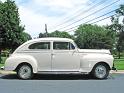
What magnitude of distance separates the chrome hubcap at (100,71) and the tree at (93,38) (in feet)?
341

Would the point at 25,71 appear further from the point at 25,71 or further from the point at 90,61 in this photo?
the point at 90,61

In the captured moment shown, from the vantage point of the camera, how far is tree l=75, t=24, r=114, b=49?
411 feet

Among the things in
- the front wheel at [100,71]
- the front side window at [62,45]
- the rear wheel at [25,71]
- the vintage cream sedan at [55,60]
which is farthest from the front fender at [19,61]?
the front wheel at [100,71]

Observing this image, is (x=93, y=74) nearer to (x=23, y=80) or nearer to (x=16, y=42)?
(x=23, y=80)

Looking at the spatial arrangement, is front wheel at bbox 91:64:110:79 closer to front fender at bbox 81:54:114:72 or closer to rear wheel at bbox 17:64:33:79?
front fender at bbox 81:54:114:72

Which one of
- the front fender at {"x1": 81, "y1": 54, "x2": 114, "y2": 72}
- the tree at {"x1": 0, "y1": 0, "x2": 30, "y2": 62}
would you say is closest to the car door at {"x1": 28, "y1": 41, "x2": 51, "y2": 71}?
the front fender at {"x1": 81, "y1": 54, "x2": 114, "y2": 72}

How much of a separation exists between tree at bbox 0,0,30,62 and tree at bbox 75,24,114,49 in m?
79.5

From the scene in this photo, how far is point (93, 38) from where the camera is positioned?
130 metres

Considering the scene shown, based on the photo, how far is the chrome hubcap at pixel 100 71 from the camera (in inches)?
690

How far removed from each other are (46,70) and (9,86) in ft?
10.6

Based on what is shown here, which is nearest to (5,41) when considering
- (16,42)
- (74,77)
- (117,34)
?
(16,42)

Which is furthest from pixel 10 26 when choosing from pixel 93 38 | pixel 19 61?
pixel 93 38

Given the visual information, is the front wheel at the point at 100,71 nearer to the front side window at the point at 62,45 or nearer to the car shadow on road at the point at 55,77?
the car shadow on road at the point at 55,77

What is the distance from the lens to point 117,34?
96750 millimetres
